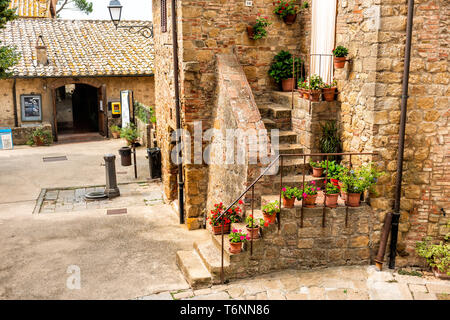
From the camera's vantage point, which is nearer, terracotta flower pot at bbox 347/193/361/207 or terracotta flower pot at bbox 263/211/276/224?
terracotta flower pot at bbox 263/211/276/224

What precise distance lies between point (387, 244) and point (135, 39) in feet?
58.9

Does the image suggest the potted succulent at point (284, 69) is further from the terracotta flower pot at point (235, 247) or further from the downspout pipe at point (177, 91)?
the terracotta flower pot at point (235, 247)

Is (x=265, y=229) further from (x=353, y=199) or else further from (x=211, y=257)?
(x=353, y=199)

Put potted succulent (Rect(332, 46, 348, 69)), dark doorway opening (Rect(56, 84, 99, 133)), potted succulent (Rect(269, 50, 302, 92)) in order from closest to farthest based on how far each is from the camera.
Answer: potted succulent (Rect(332, 46, 348, 69)), potted succulent (Rect(269, 50, 302, 92)), dark doorway opening (Rect(56, 84, 99, 133))

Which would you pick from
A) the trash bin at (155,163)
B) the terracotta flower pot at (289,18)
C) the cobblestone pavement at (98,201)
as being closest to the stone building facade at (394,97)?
the terracotta flower pot at (289,18)

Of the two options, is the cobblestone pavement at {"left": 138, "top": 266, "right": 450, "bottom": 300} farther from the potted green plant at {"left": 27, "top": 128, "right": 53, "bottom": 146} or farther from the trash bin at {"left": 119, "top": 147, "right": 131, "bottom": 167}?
the potted green plant at {"left": 27, "top": 128, "right": 53, "bottom": 146}

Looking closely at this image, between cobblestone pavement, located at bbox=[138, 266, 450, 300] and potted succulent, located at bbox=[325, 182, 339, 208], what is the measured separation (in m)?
1.05

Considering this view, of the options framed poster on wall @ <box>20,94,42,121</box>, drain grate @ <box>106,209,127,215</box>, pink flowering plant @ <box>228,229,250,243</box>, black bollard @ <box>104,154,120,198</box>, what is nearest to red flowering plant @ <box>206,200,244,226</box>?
pink flowering plant @ <box>228,229,250,243</box>

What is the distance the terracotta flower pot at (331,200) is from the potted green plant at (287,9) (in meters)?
4.21

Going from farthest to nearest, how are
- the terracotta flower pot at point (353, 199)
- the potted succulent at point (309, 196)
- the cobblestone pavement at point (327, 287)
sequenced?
the terracotta flower pot at point (353, 199) < the potted succulent at point (309, 196) < the cobblestone pavement at point (327, 287)

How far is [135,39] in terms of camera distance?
2230 cm

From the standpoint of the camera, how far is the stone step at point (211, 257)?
6.89 m

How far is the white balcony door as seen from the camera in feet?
27.4

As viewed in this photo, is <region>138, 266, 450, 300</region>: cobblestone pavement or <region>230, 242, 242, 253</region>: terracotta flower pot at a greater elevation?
<region>230, 242, 242, 253</region>: terracotta flower pot
